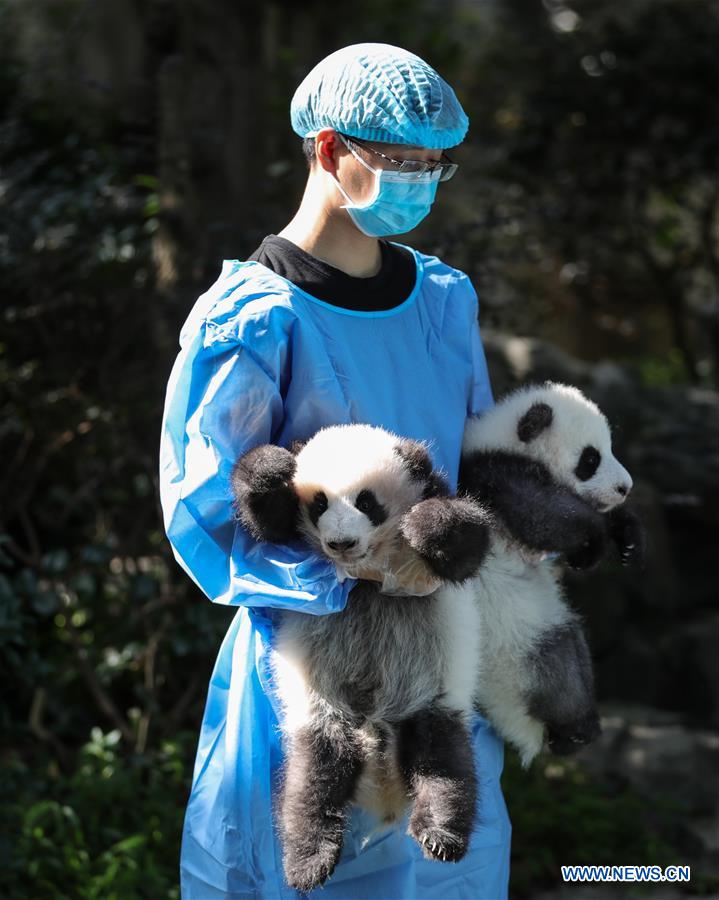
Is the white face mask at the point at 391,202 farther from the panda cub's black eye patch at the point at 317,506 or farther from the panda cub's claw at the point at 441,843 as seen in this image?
the panda cub's claw at the point at 441,843

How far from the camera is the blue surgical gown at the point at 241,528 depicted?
2402 mm

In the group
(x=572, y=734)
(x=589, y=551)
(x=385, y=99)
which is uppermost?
(x=385, y=99)

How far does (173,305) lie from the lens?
4270 millimetres

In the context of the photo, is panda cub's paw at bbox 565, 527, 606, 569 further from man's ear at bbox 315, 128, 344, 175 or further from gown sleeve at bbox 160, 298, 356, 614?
man's ear at bbox 315, 128, 344, 175

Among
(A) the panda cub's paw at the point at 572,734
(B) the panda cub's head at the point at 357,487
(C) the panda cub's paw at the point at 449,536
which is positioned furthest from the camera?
(A) the panda cub's paw at the point at 572,734

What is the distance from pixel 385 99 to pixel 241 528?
0.97 meters

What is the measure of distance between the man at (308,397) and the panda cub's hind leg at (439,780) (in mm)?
211

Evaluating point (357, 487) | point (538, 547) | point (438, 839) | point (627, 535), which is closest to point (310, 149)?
point (357, 487)

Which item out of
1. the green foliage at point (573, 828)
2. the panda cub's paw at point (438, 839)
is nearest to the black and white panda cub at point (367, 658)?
the panda cub's paw at point (438, 839)

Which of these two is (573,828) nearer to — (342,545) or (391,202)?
(342,545)

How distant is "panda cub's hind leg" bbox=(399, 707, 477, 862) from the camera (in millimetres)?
2256

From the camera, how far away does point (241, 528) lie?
7.85 feet

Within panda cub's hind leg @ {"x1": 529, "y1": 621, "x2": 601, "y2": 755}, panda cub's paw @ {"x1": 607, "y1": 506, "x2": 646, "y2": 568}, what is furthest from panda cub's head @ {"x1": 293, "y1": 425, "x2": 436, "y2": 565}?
panda cub's paw @ {"x1": 607, "y1": 506, "x2": 646, "y2": 568}

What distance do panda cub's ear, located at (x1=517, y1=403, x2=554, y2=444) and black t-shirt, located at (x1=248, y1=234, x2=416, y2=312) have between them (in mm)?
522
